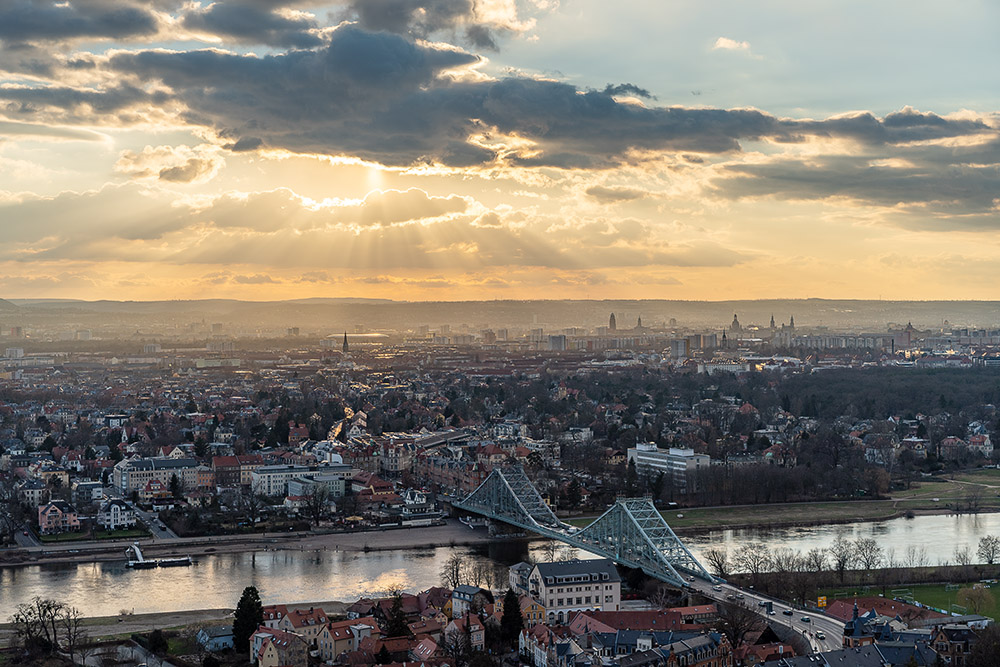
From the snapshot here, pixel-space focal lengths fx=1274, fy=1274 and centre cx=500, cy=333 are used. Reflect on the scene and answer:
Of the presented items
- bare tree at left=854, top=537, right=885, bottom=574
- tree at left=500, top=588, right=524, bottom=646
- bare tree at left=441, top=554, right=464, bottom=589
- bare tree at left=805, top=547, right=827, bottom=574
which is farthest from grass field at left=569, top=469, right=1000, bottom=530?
tree at left=500, top=588, right=524, bottom=646

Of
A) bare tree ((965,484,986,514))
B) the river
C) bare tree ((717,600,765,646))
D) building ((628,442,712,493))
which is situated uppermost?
building ((628,442,712,493))

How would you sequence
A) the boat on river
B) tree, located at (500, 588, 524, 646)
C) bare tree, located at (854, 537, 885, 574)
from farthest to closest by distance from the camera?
the boat on river, bare tree, located at (854, 537, 885, 574), tree, located at (500, 588, 524, 646)

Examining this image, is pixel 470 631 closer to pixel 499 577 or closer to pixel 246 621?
pixel 246 621

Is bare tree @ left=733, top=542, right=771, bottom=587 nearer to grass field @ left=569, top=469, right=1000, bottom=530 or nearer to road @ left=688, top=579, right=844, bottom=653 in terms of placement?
road @ left=688, top=579, right=844, bottom=653

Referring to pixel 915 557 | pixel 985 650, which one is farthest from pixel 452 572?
pixel 985 650

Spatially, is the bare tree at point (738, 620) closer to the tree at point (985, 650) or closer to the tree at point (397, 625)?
the tree at point (985, 650)

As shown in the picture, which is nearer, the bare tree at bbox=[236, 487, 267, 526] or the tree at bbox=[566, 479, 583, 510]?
the bare tree at bbox=[236, 487, 267, 526]

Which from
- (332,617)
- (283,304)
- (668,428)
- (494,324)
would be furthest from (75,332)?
(332,617)

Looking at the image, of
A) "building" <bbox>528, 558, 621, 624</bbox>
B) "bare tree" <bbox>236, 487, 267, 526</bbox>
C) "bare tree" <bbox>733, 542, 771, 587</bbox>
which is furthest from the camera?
"bare tree" <bbox>236, 487, 267, 526</bbox>
